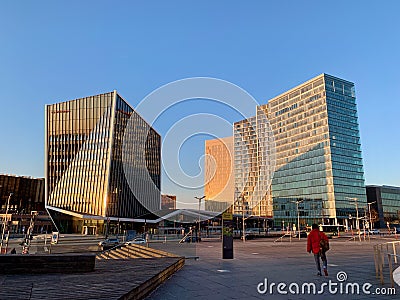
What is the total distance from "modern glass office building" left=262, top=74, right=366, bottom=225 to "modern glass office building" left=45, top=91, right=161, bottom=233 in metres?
53.8

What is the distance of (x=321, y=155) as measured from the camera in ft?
355

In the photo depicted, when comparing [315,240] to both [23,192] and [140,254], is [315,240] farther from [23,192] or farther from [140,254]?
[23,192]

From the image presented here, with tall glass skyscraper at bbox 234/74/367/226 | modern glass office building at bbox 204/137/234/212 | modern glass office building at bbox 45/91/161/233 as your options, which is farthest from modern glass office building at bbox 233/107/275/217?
modern glass office building at bbox 45/91/161/233

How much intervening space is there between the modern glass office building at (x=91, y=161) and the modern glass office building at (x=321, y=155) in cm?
5382

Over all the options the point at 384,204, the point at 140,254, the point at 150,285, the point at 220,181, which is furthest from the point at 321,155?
the point at 150,285

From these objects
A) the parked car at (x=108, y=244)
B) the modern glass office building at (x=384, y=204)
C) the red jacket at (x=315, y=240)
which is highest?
the modern glass office building at (x=384, y=204)

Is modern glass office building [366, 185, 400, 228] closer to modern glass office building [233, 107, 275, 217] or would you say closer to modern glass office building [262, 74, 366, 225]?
modern glass office building [262, 74, 366, 225]

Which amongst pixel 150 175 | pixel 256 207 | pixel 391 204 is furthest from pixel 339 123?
pixel 150 175

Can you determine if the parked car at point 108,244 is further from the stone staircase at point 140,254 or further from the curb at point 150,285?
the curb at point 150,285

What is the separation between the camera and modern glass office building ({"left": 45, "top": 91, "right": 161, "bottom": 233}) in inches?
2938

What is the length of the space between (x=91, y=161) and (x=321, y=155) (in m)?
75.0

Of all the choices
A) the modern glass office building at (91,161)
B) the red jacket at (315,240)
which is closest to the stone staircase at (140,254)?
the red jacket at (315,240)

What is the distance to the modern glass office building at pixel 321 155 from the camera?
104875mm

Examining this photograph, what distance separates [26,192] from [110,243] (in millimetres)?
101064
